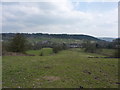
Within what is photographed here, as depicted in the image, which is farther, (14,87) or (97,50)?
(97,50)

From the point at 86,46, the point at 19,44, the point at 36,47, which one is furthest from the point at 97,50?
the point at 19,44

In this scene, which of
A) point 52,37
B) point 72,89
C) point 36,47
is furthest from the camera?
point 52,37

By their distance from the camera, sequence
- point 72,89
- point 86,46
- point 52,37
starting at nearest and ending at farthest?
point 72,89 < point 86,46 < point 52,37

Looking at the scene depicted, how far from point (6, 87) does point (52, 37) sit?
73.6 metres

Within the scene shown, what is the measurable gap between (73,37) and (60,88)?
7798cm

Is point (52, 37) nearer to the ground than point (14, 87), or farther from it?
farther from it

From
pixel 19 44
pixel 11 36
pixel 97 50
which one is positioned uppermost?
pixel 11 36

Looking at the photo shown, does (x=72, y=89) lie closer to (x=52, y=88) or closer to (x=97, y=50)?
(x=52, y=88)

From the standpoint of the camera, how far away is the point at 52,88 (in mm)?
4109

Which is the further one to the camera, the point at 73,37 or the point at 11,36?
the point at 73,37

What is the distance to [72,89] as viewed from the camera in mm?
4062

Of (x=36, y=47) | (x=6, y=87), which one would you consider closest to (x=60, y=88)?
(x=6, y=87)

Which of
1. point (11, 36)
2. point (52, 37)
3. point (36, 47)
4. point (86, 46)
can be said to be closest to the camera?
point (11, 36)

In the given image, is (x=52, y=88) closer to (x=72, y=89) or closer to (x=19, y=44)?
(x=72, y=89)
